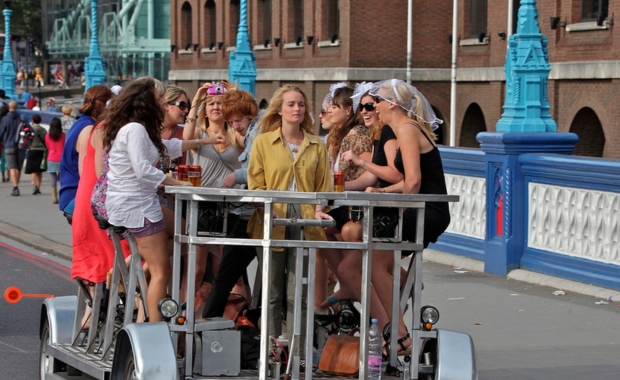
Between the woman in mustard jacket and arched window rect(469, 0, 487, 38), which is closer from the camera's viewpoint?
the woman in mustard jacket

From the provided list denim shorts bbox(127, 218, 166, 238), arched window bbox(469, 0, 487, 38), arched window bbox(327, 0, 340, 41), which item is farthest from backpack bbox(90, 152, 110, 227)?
arched window bbox(327, 0, 340, 41)

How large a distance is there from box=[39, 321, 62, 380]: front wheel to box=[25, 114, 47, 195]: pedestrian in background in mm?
15325

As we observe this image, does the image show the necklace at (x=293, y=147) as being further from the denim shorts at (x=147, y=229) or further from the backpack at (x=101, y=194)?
the backpack at (x=101, y=194)

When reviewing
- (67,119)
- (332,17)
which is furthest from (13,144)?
(332,17)

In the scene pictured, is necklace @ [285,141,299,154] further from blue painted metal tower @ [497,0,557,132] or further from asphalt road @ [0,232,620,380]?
blue painted metal tower @ [497,0,557,132]

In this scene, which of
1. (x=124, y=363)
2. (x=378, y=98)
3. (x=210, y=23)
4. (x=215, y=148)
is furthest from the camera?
(x=210, y=23)

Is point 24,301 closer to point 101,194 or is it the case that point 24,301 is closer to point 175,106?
point 175,106

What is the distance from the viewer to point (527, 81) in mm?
12531

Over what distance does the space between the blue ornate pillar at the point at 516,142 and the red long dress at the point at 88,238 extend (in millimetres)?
5528

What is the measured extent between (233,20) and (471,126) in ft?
49.9

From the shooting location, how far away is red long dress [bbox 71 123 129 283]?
7.36 m

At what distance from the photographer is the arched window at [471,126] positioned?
33.4m

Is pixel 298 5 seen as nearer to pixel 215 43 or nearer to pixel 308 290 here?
pixel 215 43

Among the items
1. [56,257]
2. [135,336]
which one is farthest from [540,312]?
[56,257]
